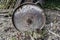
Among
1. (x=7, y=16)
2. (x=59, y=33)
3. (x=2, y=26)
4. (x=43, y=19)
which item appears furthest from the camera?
(x=7, y=16)

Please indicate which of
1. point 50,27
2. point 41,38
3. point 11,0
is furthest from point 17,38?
point 11,0

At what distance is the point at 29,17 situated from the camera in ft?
9.21

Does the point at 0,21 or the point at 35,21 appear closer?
the point at 35,21

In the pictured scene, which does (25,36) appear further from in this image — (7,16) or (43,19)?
(7,16)

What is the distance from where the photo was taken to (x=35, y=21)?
9.25 feet

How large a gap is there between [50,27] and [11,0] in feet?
3.67

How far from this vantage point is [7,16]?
360 cm

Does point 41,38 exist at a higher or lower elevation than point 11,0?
lower

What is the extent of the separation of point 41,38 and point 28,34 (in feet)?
0.71

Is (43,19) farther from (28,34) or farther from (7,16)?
(7,16)

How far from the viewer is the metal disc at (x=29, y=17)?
2.81 m

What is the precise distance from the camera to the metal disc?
2.81 metres

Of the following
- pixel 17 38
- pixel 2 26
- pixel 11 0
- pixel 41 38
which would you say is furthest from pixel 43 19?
pixel 11 0

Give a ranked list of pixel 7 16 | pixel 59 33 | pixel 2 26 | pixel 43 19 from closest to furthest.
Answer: pixel 43 19, pixel 59 33, pixel 2 26, pixel 7 16
